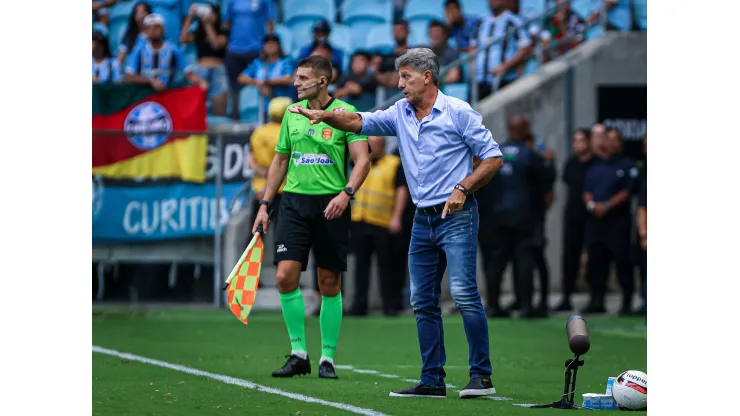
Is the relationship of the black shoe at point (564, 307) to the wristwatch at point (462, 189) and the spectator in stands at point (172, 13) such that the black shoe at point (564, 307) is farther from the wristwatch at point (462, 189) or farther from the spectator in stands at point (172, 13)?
the wristwatch at point (462, 189)

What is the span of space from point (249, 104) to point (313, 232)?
9.25m

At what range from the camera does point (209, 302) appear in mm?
17500

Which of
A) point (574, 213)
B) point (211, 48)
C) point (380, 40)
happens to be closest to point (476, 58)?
point (380, 40)

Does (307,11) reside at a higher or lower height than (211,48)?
higher

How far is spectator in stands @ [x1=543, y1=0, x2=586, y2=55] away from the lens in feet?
64.0

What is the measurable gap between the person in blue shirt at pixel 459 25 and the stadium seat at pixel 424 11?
40 cm

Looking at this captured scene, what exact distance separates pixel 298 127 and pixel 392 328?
536cm

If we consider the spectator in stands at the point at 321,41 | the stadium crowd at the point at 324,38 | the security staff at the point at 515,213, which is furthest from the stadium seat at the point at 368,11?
the security staff at the point at 515,213

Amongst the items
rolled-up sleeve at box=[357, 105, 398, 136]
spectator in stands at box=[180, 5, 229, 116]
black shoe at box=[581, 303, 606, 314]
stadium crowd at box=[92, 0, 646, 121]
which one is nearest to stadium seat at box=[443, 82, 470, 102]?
stadium crowd at box=[92, 0, 646, 121]

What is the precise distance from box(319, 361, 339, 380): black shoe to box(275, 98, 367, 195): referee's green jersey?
3.68 feet

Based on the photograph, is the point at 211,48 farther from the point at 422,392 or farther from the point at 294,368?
the point at 422,392

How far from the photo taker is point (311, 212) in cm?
995

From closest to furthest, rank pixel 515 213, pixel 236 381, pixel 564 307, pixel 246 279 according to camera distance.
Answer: pixel 236 381 < pixel 246 279 < pixel 515 213 < pixel 564 307
